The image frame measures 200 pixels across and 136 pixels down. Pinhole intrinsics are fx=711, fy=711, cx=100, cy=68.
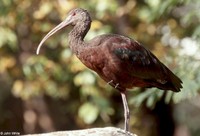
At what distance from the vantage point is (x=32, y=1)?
404 inches

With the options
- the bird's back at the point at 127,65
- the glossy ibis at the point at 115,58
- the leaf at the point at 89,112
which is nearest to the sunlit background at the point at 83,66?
the leaf at the point at 89,112

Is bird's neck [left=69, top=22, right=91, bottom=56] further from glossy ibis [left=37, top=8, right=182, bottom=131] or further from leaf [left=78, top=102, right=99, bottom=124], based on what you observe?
leaf [left=78, top=102, right=99, bottom=124]

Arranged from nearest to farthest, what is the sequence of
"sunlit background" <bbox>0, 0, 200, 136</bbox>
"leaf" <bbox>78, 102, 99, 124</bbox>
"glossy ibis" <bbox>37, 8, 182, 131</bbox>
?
"glossy ibis" <bbox>37, 8, 182, 131</bbox>
"sunlit background" <bbox>0, 0, 200, 136</bbox>
"leaf" <bbox>78, 102, 99, 124</bbox>

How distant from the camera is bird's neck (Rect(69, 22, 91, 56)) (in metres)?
6.04

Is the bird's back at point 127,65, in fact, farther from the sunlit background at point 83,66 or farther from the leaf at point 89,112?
the leaf at point 89,112

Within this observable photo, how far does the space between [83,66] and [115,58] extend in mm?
3542

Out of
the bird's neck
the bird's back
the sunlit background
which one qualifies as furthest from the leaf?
the bird's neck

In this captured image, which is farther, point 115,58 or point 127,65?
point 127,65

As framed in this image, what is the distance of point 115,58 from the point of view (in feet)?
19.7

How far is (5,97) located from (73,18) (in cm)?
805

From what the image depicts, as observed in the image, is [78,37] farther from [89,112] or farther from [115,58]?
[89,112]

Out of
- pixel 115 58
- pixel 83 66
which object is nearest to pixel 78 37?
pixel 115 58

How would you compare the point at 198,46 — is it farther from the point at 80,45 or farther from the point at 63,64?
the point at 63,64

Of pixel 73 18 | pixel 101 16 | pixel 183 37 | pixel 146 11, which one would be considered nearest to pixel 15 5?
pixel 101 16
